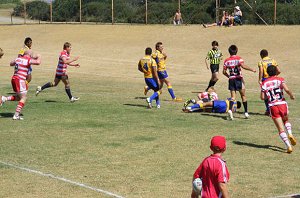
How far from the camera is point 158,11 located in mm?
61594

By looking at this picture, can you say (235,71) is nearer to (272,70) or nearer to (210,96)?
(210,96)

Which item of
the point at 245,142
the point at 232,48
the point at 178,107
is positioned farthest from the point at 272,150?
the point at 178,107

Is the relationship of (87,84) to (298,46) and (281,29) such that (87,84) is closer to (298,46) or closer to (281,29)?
(298,46)

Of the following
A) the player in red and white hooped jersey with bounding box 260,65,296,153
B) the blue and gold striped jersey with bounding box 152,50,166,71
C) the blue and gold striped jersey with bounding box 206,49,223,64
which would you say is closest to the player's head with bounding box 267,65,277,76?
the player in red and white hooped jersey with bounding box 260,65,296,153

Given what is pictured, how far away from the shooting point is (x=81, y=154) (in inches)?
602

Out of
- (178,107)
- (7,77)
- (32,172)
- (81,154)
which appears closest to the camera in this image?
(32,172)

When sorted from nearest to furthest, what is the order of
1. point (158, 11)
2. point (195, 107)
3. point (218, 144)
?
point (218, 144), point (195, 107), point (158, 11)

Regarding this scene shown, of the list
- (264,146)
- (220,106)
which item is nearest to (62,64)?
(220,106)

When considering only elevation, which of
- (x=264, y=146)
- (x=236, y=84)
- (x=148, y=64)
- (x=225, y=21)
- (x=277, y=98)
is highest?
(x=225, y=21)

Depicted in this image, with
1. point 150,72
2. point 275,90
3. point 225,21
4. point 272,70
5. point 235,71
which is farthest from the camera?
point 225,21

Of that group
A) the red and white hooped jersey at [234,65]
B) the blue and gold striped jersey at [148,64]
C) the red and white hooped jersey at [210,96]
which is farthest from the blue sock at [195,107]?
the blue and gold striped jersey at [148,64]

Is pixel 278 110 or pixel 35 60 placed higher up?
pixel 35 60

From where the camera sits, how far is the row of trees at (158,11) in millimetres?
53812

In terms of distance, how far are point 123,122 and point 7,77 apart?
56.6 feet
